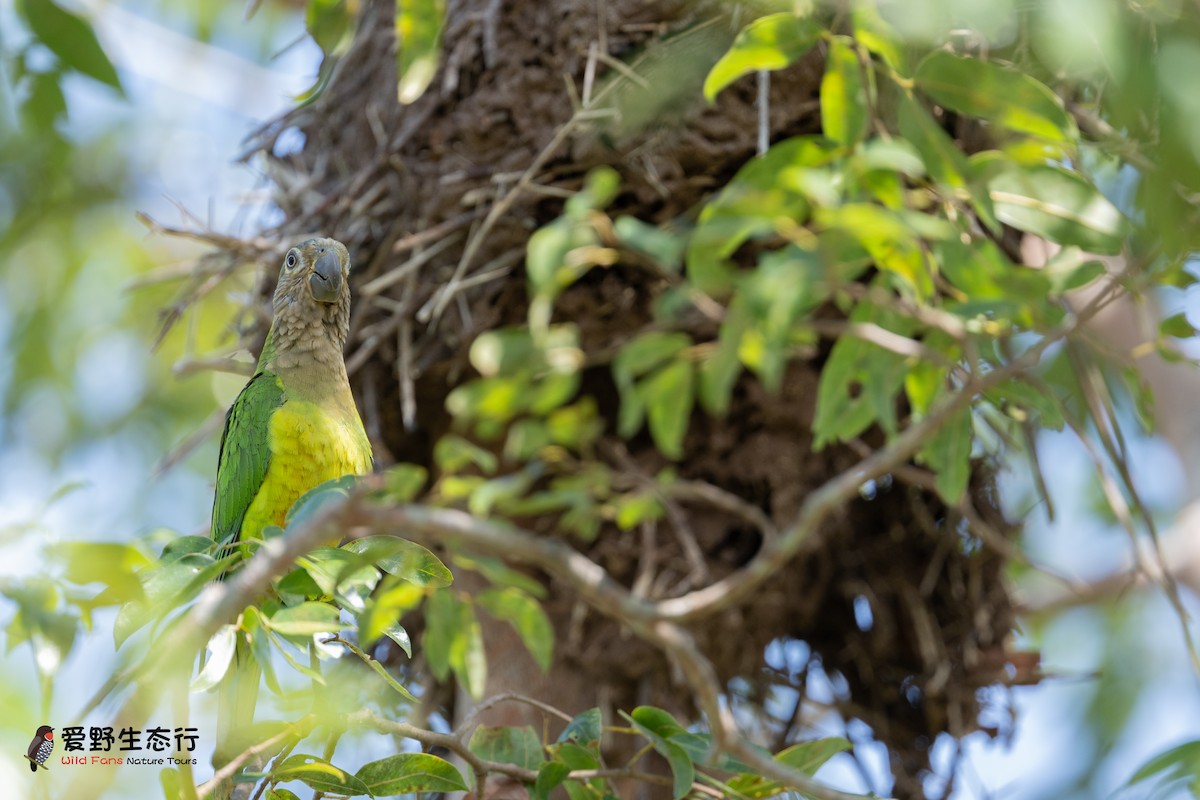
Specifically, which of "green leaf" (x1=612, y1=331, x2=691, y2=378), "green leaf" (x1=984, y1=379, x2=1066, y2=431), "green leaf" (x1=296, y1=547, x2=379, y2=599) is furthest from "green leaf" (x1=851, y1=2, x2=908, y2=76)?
"green leaf" (x1=296, y1=547, x2=379, y2=599)

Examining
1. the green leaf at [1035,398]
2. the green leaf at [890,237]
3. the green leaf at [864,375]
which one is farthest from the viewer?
the green leaf at [1035,398]

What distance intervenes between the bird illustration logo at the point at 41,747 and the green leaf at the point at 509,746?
78 centimetres

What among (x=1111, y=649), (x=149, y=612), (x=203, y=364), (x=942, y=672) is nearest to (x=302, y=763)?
(x=149, y=612)

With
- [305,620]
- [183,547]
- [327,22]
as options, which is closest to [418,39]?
[327,22]

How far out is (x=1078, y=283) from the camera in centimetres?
208

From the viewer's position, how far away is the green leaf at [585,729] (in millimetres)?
2170

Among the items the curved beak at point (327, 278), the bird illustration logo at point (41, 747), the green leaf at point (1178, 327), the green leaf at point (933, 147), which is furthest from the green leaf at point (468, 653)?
the green leaf at point (1178, 327)

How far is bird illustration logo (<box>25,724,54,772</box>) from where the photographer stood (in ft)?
6.36

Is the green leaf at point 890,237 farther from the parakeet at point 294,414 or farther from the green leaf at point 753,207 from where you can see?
the parakeet at point 294,414

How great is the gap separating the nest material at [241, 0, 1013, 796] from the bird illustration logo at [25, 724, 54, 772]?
1524mm

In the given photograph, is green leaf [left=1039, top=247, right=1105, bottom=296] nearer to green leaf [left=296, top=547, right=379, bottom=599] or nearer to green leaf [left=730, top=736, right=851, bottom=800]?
green leaf [left=730, top=736, right=851, bottom=800]

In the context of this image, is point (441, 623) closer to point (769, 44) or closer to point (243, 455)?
point (769, 44)

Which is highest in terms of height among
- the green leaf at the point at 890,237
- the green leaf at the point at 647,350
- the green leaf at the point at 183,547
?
the green leaf at the point at 890,237

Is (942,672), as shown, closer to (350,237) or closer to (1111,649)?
(1111,649)
